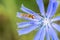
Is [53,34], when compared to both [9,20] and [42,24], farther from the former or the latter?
[9,20]

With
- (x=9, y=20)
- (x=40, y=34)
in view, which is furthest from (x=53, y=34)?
(x=9, y=20)

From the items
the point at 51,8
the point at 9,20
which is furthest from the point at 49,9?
the point at 9,20

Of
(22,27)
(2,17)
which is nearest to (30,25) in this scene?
(22,27)

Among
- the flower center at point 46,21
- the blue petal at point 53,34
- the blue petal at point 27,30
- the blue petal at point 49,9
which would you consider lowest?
the blue petal at point 53,34

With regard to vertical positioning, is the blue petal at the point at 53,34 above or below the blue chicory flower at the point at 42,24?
below

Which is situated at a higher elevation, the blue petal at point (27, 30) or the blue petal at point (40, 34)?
the blue petal at point (27, 30)

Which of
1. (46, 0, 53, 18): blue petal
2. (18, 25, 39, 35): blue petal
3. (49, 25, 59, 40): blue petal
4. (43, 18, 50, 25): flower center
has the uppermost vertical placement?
(46, 0, 53, 18): blue petal
